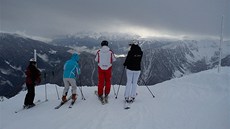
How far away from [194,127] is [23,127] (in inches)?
285

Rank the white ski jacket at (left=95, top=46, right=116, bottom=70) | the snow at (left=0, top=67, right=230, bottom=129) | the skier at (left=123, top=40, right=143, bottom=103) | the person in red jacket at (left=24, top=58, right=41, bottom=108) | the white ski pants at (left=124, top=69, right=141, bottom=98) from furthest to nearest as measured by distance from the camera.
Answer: the person in red jacket at (left=24, top=58, right=41, bottom=108) < the white ski jacket at (left=95, top=46, right=116, bottom=70) < the white ski pants at (left=124, top=69, right=141, bottom=98) < the skier at (left=123, top=40, right=143, bottom=103) < the snow at (left=0, top=67, right=230, bottom=129)

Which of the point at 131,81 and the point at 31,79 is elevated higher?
the point at 131,81

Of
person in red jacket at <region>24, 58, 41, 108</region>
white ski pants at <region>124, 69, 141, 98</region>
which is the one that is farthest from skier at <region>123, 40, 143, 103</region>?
person in red jacket at <region>24, 58, 41, 108</region>

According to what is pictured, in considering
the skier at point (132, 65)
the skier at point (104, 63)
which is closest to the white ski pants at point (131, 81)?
the skier at point (132, 65)

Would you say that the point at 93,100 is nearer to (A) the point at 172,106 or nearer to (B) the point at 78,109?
(B) the point at 78,109

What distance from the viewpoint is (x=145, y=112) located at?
11.8 m

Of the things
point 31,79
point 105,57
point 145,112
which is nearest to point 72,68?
point 105,57

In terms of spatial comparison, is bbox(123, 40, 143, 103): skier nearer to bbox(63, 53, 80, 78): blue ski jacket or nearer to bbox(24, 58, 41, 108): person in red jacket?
bbox(63, 53, 80, 78): blue ski jacket

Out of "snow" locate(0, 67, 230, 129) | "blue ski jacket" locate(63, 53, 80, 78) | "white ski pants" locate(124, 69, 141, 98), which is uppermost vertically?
"blue ski jacket" locate(63, 53, 80, 78)

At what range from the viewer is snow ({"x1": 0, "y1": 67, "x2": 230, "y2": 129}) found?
1030cm

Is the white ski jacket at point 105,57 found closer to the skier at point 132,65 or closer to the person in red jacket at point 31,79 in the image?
the skier at point 132,65

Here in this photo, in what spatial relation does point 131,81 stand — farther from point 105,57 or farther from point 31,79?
point 31,79

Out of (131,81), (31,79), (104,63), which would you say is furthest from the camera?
(31,79)

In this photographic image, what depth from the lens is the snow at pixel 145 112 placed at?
10.3 meters
